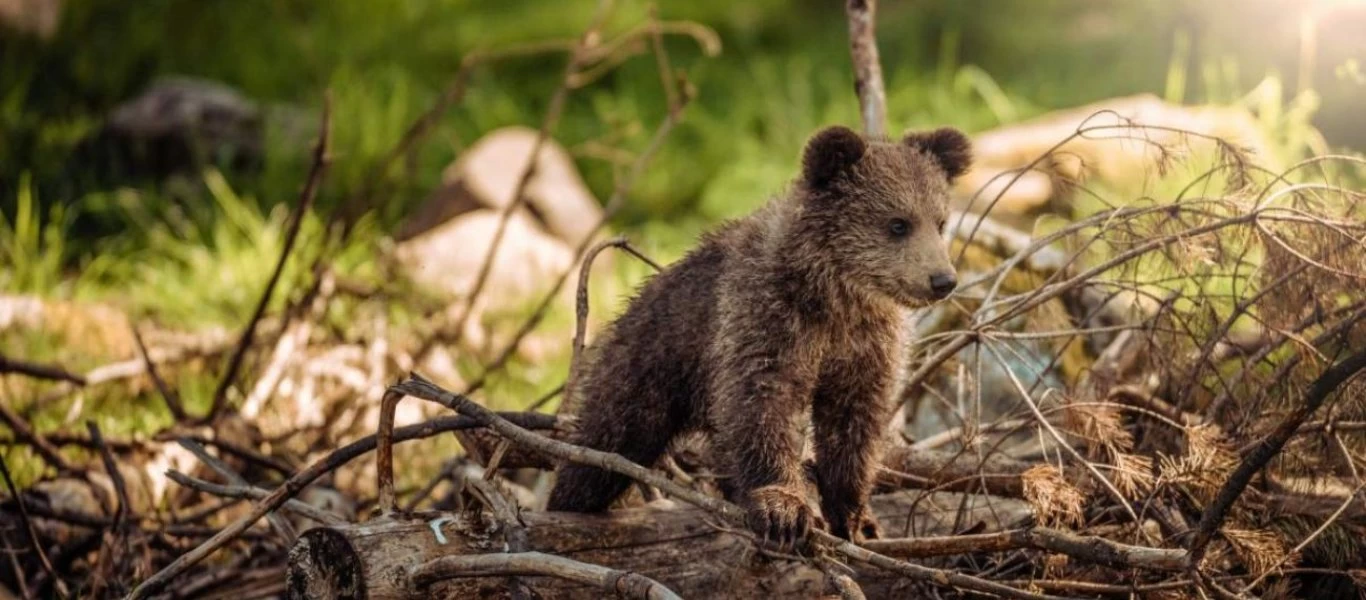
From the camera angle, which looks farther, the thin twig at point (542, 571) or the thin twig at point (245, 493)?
the thin twig at point (245, 493)

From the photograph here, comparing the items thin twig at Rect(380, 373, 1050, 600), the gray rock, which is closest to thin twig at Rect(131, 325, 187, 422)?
thin twig at Rect(380, 373, 1050, 600)

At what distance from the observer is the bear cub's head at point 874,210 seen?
4098 mm

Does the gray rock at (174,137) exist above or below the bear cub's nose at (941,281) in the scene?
above

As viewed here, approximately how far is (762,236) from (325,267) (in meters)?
2.48

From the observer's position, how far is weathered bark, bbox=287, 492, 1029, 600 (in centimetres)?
374

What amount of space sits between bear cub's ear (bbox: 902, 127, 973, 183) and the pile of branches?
31 centimetres

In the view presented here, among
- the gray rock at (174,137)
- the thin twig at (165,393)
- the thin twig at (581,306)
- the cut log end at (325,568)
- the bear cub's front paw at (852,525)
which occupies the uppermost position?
the gray rock at (174,137)

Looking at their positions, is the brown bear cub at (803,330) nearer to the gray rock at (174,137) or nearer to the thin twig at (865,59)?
the thin twig at (865,59)

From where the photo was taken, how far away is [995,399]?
5.76 meters

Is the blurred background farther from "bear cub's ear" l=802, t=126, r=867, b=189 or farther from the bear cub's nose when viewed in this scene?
the bear cub's nose

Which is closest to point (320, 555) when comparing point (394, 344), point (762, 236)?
point (762, 236)

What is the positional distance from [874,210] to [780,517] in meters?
0.86

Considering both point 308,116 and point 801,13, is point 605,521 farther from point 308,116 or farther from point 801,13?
point 801,13

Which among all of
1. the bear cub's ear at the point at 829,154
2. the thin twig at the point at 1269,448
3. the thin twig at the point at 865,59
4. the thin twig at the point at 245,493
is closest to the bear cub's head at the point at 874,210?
the bear cub's ear at the point at 829,154
